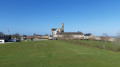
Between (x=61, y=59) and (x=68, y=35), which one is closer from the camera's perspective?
(x=61, y=59)

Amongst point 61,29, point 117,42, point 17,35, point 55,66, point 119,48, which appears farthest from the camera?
point 61,29

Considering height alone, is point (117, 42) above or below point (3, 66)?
above

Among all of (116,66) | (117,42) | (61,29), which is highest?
(61,29)

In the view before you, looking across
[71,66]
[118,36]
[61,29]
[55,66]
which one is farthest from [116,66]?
[61,29]

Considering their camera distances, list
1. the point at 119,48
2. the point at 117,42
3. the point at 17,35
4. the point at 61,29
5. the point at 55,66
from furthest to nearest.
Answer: the point at 61,29
the point at 17,35
the point at 119,48
the point at 117,42
the point at 55,66

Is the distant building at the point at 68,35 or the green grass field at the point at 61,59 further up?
the distant building at the point at 68,35

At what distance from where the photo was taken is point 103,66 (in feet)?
27.5

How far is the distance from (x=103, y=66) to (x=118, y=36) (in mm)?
10348

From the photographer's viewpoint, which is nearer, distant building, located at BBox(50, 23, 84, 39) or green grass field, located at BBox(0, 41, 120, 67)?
green grass field, located at BBox(0, 41, 120, 67)

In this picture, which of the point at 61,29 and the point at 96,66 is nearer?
the point at 96,66

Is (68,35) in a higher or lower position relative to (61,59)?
higher

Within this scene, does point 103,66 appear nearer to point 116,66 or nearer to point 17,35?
point 116,66

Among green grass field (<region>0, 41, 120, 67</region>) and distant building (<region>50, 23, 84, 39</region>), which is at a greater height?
distant building (<region>50, 23, 84, 39</region>)

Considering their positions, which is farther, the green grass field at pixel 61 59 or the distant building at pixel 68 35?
the distant building at pixel 68 35
